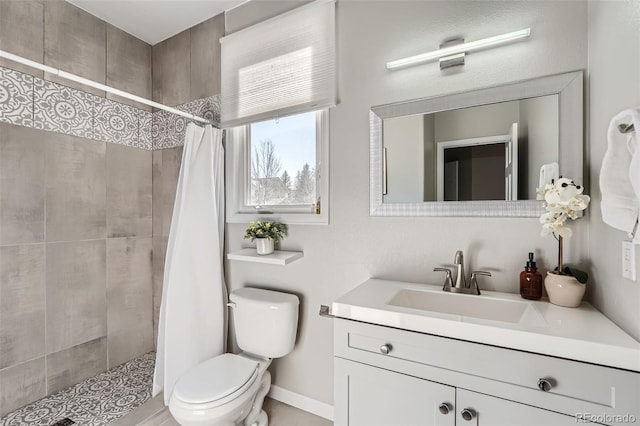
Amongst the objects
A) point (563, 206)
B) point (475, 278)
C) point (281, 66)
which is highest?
point (281, 66)

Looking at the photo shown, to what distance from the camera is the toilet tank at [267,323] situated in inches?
64.5

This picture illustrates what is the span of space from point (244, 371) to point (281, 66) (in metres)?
1.82

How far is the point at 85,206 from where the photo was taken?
2021 millimetres

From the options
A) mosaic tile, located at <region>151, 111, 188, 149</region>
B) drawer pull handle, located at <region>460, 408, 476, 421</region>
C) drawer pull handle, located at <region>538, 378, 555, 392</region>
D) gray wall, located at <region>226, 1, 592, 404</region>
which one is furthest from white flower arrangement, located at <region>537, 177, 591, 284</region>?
mosaic tile, located at <region>151, 111, 188, 149</region>

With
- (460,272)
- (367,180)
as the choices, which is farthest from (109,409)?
(460,272)

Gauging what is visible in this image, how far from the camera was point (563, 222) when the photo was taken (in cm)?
108

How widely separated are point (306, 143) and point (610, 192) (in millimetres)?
1423

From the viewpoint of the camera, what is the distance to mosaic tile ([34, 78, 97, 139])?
180 centimetres

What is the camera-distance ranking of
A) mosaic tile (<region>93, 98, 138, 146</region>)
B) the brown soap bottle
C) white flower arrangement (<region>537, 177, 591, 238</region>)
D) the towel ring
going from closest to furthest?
the towel ring < white flower arrangement (<region>537, 177, 591, 238</region>) < the brown soap bottle < mosaic tile (<region>93, 98, 138, 146</region>)

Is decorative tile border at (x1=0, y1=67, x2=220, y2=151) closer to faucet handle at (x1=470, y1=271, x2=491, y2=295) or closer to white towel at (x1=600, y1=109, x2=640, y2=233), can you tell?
faucet handle at (x1=470, y1=271, x2=491, y2=295)

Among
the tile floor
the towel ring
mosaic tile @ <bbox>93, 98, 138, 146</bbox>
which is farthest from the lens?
mosaic tile @ <bbox>93, 98, 138, 146</bbox>

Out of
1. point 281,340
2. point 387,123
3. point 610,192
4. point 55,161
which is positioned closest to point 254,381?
point 281,340

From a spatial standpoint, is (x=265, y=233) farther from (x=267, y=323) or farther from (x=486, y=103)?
(x=486, y=103)

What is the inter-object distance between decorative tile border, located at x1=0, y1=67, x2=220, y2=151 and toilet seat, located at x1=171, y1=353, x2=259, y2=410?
1630 mm
